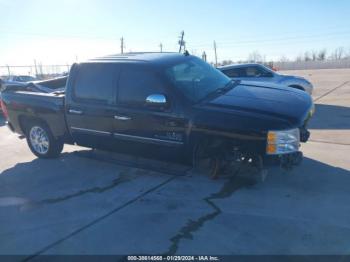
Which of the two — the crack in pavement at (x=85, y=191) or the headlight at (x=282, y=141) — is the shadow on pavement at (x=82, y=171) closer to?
the crack in pavement at (x=85, y=191)

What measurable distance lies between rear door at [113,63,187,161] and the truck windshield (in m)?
0.23

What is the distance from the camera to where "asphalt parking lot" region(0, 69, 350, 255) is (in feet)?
11.1

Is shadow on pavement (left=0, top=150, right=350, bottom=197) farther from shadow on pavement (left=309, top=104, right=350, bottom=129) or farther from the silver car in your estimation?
the silver car

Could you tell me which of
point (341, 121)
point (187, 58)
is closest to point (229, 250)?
point (187, 58)

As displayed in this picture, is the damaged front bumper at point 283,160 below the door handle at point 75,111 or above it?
below

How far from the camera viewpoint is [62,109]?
5914mm

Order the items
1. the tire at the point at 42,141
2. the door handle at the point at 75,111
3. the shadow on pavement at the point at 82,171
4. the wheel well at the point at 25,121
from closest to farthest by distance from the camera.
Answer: the shadow on pavement at the point at 82,171
the door handle at the point at 75,111
the tire at the point at 42,141
the wheel well at the point at 25,121

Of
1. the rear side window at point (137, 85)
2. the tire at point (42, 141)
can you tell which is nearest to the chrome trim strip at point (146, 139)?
the rear side window at point (137, 85)

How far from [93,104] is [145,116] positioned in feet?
3.52

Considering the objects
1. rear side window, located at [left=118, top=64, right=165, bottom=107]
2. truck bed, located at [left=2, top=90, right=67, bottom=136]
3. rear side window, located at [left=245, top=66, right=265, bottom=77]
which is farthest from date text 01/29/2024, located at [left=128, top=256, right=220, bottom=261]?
rear side window, located at [left=245, top=66, right=265, bottom=77]

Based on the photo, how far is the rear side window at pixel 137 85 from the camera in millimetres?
4855

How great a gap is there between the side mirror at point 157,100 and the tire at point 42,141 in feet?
7.89

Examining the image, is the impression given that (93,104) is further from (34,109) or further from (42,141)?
(42,141)

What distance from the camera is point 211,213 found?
398cm
